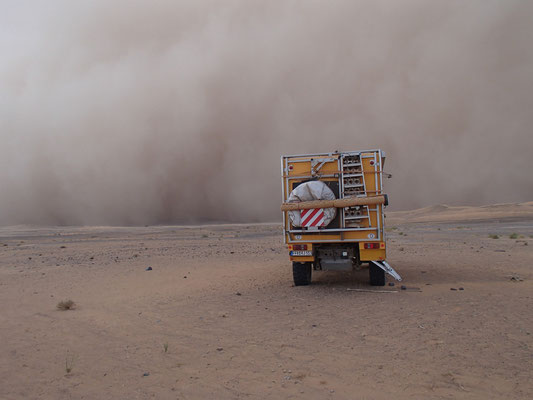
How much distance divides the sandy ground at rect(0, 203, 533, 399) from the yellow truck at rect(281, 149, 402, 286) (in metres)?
0.72

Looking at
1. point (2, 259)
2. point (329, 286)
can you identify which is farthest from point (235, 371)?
point (2, 259)

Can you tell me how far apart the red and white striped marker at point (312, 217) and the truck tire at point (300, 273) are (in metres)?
1.08

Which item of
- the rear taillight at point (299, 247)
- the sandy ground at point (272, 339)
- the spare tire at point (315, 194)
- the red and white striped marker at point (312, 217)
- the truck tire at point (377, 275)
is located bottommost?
the sandy ground at point (272, 339)

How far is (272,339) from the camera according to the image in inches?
192

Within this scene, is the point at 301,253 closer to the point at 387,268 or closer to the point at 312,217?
the point at 312,217

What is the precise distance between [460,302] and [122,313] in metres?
5.51

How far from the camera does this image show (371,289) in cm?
767

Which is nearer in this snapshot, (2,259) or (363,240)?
(363,240)

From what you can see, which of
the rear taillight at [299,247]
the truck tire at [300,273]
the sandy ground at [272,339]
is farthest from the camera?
the truck tire at [300,273]

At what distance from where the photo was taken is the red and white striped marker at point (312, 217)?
7.43 metres

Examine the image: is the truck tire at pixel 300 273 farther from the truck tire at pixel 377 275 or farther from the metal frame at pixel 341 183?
the truck tire at pixel 377 275

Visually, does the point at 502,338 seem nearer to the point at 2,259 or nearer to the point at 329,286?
the point at 329,286

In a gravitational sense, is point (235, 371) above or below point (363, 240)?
below

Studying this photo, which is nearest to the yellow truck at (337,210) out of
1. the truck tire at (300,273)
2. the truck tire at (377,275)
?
the truck tire at (377,275)
